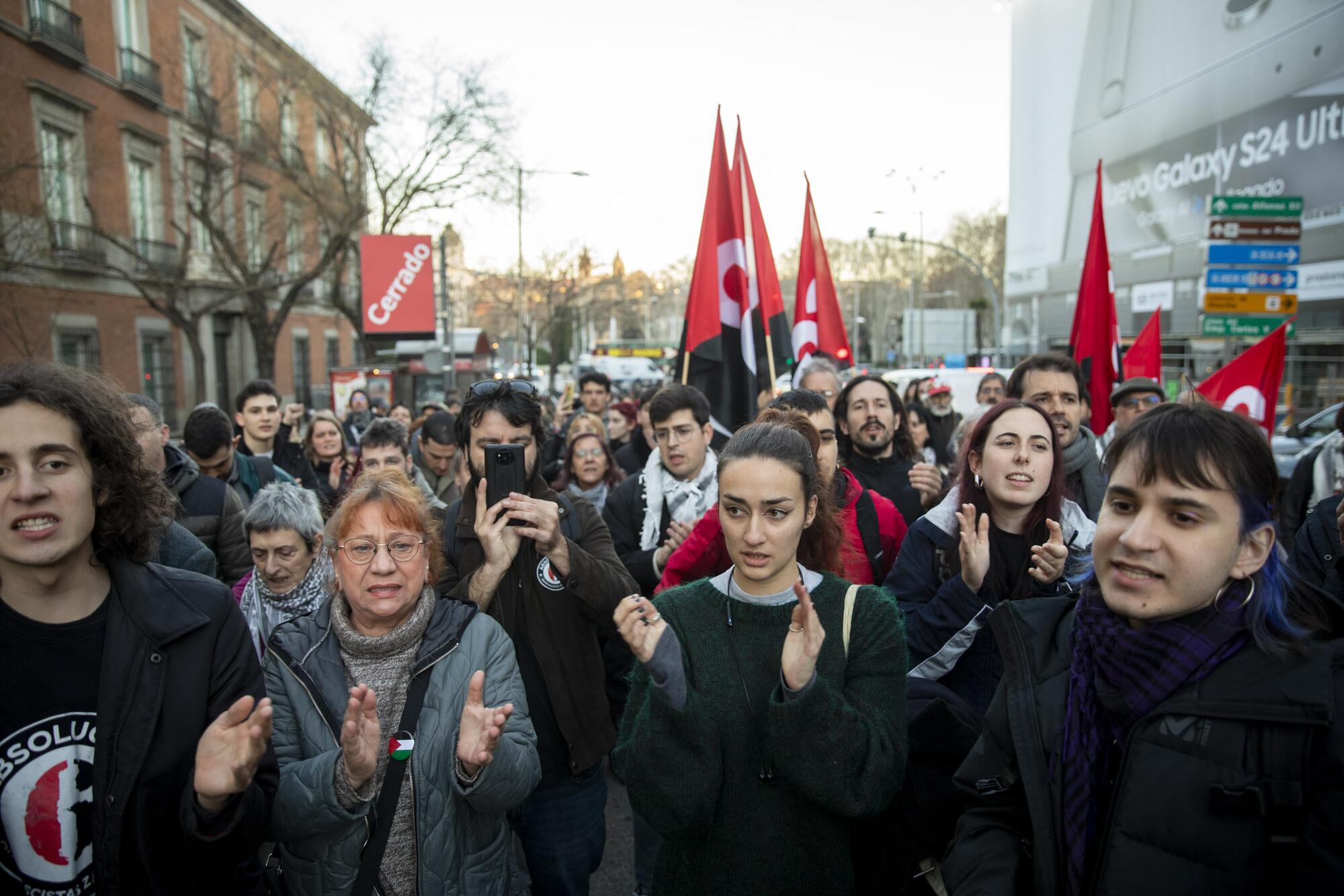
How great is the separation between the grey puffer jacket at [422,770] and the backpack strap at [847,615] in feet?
2.91

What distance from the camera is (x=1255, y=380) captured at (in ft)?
20.1

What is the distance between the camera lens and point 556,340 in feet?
158

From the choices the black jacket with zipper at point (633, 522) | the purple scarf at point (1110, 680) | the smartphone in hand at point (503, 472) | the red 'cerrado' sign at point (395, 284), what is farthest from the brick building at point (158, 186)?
the purple scarf at point (1110, 680)

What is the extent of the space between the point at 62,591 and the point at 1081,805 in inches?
87.4

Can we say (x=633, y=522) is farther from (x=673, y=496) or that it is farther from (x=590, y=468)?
(x=590, y=468)

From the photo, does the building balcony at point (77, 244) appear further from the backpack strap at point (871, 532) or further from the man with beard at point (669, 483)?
the backpack strap at point (871, 532)

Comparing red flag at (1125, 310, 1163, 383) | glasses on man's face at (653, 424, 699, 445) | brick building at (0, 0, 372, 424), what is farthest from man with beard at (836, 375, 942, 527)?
brick building at (0, 0, 372, 424)

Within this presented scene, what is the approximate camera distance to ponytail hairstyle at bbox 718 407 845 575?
88.3 inches

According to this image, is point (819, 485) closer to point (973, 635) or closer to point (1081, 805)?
point (973, 635)

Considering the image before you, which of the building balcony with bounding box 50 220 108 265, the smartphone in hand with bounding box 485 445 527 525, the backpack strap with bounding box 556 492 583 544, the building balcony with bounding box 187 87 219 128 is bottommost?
the backpack strap with bounding box 556 492 583 544

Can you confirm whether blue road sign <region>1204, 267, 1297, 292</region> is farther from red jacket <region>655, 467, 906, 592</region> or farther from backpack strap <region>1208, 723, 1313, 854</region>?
backpack strap <region>1208, 723, 1313, 854</region>

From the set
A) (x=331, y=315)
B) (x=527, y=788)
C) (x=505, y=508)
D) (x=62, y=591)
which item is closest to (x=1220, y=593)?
(x=527, y=788)

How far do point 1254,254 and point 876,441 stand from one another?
6.51m

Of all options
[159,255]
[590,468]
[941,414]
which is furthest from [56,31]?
[941,414]
